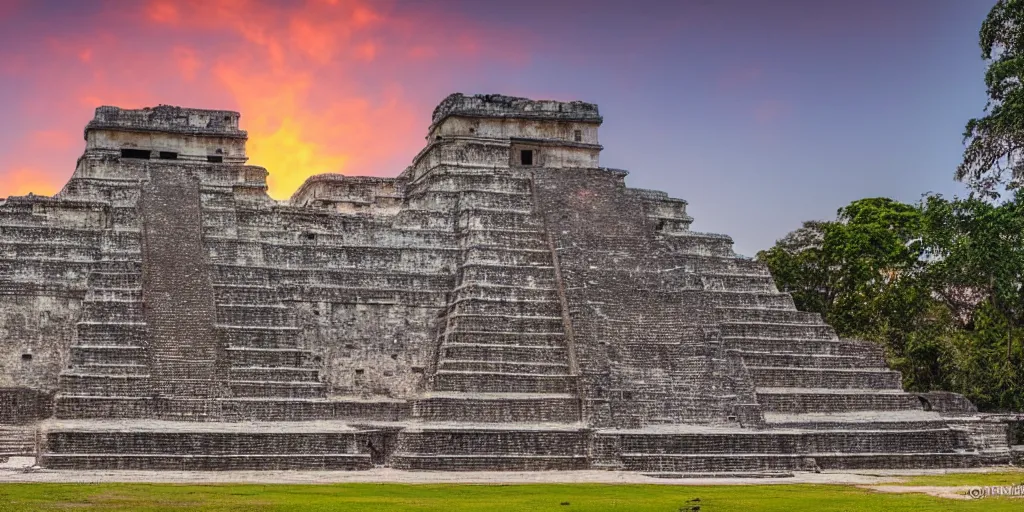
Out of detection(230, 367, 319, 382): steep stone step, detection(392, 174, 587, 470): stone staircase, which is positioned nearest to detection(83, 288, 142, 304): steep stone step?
detection(230, 367, 319, 382): steep stone step

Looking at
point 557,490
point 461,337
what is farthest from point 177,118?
point 557,490

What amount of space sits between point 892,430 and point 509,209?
1178cm

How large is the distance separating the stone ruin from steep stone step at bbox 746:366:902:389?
72 mm

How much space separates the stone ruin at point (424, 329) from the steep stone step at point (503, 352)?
68mm

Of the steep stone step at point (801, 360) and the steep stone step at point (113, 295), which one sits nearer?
the steep stone step at point (113, 295)

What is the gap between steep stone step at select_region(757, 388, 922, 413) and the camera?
34312 mm

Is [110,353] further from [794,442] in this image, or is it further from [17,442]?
[794,442]

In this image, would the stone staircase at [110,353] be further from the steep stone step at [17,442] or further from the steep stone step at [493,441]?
the steep stone step at [493,441]

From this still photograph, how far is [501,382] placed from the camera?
32.7m

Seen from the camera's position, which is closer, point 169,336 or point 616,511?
point 616,511

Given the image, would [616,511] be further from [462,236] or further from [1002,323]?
[1002,323]

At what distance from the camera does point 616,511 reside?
65.6 feet

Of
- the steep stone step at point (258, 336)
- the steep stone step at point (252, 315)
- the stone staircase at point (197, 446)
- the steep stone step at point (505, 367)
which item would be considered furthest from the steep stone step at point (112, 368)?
the steep stone step at point (505, 367)

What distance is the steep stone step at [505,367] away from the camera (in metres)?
32.8
